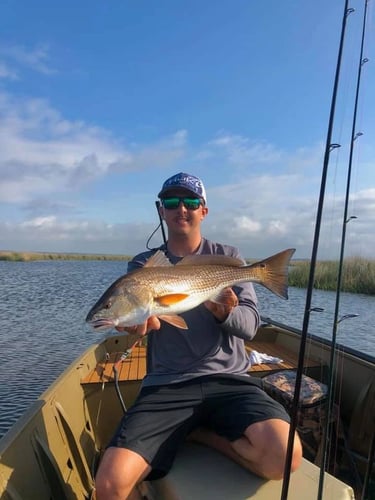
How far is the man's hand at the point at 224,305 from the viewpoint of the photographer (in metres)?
3.27

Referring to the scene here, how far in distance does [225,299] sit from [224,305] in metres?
0.05

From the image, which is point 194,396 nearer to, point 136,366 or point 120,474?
point 120,474

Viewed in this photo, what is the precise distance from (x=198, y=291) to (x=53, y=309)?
19.5 metres

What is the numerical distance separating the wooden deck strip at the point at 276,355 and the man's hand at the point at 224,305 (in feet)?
8.20

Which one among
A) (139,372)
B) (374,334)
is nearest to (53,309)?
(374,334)

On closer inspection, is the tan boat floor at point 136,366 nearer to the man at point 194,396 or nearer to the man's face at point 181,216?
the man at point 194,396

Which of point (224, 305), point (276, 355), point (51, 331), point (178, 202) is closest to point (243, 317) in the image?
point (224, 305)

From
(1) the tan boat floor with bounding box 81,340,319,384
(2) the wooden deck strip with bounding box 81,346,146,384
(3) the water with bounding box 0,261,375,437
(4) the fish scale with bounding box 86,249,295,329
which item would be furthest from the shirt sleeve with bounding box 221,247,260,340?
(3) the water with bounding box 0,261,375,437

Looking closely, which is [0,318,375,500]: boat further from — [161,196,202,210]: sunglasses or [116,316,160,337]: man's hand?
[161,196,202,210]: sunglasses

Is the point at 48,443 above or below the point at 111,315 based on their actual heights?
below

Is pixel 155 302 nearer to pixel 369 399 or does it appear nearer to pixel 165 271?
pixel 165 271

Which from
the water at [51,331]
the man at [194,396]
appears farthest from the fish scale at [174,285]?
the water at [51,331]

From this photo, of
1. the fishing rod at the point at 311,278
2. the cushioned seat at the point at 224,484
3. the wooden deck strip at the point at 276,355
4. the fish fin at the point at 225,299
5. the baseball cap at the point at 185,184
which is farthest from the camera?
the wooden deck strip at the point at 276,355

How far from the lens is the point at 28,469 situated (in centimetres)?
306
